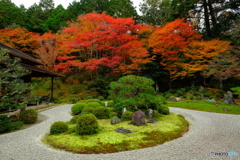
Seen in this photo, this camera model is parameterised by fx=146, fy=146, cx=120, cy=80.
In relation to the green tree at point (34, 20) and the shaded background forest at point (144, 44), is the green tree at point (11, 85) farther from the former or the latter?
the green tree at point (34, 20)

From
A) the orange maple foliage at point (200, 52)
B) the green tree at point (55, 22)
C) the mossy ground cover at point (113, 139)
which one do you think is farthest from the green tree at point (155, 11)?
the mossy ground cover at point (113, 139)

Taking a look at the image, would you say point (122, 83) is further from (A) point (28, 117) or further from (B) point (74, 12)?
(B) point (74, 12)

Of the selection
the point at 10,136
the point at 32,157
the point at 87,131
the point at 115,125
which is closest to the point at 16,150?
the point at 32,157

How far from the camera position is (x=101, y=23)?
1820 cm

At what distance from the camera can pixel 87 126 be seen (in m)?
5.76

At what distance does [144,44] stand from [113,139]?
1585 centimetres

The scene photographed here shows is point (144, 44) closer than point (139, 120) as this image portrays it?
No

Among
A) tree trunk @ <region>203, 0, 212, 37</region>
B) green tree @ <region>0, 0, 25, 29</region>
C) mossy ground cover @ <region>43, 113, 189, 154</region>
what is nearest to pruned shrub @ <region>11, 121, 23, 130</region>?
mossy ground cover @ <region>43, 113, 189, 154</region>

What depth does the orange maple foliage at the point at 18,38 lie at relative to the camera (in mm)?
20984

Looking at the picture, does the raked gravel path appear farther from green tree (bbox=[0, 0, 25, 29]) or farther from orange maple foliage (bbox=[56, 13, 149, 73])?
green tree (bbox=[0, 0, 25, 29])

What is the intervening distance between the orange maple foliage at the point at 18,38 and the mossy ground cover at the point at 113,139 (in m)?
20.7

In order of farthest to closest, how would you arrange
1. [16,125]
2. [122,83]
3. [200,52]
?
[200,52] < [122,83] < [16,125]

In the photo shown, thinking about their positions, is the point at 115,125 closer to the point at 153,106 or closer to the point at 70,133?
the point at 70,133

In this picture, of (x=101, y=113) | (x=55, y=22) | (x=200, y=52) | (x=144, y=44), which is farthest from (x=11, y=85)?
(x=55, y=22)
